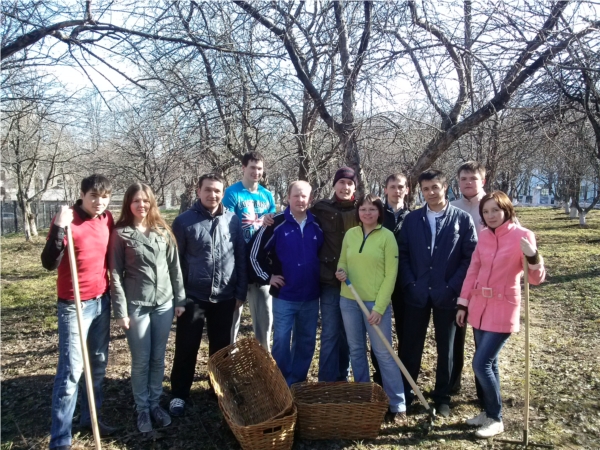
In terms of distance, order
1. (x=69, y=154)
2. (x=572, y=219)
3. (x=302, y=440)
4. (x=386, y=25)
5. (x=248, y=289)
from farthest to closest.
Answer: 1. (x=572, y=219)
2. (x=69, y=154)
3. (x=386, y=25)
4. (x=248, y=289)
5. (x=302, y=440)

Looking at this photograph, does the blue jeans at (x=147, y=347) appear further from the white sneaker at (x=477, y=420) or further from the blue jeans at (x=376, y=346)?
the white sneaker at (x=477, y=420)

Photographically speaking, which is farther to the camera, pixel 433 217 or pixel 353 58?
pixel 353 58

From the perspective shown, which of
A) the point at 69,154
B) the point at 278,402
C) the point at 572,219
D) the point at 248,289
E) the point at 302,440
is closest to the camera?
the point at 302,440

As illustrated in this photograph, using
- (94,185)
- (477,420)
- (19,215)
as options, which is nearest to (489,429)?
(477,420)

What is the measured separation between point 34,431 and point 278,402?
188 centimetres

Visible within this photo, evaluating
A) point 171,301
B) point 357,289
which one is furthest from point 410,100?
point 171,301

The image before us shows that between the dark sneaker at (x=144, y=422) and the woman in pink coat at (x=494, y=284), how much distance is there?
2.42 metres

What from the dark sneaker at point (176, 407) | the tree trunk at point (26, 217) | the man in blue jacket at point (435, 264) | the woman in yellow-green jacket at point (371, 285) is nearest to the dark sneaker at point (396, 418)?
the woman in yellow-green jacket at point (371, 285)

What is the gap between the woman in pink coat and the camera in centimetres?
310

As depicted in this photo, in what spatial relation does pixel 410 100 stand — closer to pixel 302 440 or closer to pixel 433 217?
pixel 433 217

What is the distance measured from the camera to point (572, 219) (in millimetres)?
23516

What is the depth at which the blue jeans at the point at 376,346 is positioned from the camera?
11.2ft

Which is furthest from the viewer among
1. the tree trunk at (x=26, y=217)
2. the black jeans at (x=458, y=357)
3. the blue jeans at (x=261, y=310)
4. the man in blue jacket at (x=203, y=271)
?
the tree trunk at (x=26, y=217)

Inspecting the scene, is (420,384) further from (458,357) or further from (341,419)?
(341,419)
